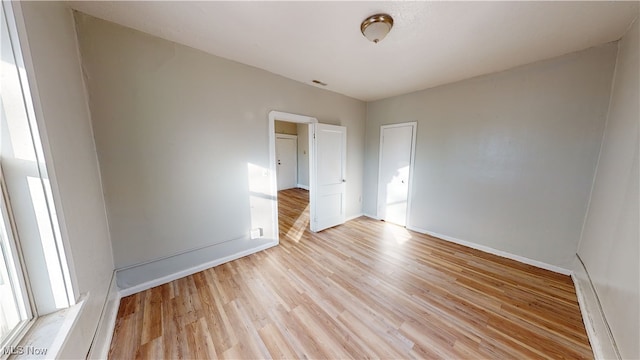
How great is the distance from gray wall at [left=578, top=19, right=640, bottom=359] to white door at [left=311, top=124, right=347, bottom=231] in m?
2.81

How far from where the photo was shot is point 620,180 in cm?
149

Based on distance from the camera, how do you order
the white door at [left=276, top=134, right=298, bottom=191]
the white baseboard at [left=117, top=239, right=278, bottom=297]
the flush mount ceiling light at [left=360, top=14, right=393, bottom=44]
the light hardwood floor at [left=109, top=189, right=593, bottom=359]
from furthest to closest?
the white door at [left=276, top=134, right=298, bottom=191] < the white baseboard at [left=117, top=239, right=278, bottom=297] < the flush mount ceiling light at [left=360, top=14, right=393, bottom=44] < the light hardwood floor at [left=109, top=189, right=593, bottom=359]

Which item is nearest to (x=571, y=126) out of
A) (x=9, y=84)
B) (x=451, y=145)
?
(x=451, y=145)

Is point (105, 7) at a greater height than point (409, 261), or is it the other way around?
point (105, 7)

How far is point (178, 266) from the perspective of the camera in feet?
6.90

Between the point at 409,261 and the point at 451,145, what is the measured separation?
1.80m

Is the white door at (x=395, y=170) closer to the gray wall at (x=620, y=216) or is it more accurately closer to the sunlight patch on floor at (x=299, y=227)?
the sunlight patch on floor at (x=299, y=227)

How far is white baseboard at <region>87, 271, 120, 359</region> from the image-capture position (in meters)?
1.21

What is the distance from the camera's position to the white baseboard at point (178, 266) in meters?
1.85

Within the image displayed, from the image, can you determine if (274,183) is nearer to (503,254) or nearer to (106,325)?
(106,325)

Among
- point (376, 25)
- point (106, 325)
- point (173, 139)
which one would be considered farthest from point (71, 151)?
point (376, 25)

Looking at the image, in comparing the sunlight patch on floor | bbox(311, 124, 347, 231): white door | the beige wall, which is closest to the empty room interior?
the sunlight patch on floor

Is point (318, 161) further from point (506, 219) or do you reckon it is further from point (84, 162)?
point (506, 219)

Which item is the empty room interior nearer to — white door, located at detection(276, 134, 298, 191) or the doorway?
the doorway
